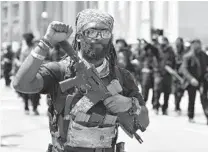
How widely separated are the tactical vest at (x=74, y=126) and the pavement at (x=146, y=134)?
4.02 metres

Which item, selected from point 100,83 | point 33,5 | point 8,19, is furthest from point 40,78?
point 8,19

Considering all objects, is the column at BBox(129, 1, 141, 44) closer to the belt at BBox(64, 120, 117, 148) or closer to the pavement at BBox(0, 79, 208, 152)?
the pavement at BBox(0, 79, 208, 152)

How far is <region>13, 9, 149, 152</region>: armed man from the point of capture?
2707 millimetres

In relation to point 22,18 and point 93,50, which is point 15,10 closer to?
point 22,18

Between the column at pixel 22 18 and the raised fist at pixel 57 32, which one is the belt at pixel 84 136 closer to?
the raised fist at pixel 57 32

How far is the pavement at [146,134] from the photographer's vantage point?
23.5 feet

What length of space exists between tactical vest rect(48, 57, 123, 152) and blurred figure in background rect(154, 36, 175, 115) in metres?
7.96

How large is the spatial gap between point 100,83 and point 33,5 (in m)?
42.4

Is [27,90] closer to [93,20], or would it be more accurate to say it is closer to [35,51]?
[35,51]

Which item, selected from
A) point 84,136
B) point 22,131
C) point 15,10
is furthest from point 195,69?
point 15,10

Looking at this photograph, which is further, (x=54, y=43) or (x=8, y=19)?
(x=8, y=19)

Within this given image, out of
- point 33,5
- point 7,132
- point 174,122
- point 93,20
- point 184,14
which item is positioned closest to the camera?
point 93,20

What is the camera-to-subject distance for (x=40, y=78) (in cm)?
271

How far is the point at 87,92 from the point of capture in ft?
9.02
